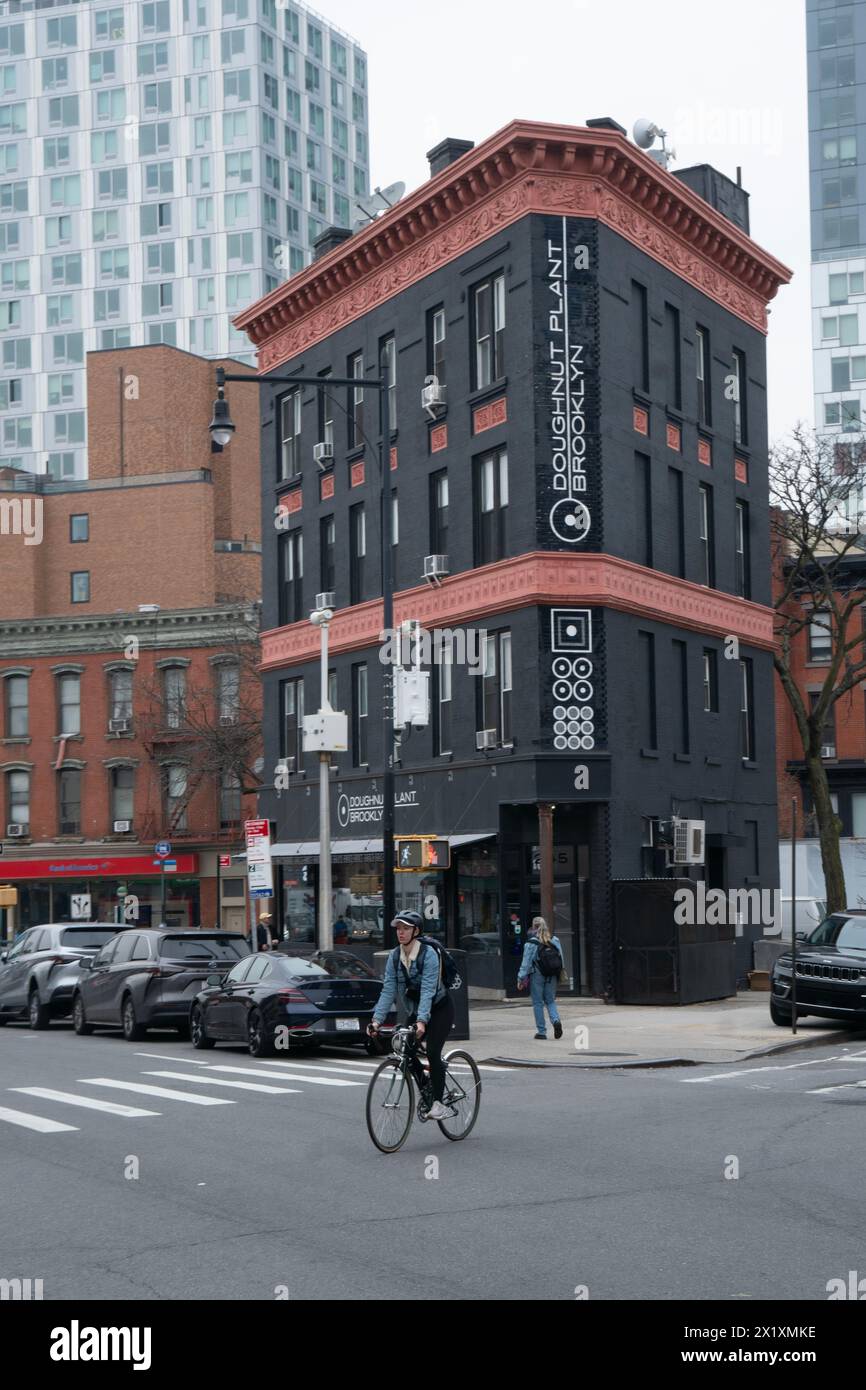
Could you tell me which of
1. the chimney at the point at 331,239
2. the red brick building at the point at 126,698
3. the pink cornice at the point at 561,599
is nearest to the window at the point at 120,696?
the red brick building at the point at 126,698

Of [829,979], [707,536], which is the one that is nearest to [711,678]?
[707,536]

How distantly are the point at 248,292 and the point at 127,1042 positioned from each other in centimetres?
Result: 7778

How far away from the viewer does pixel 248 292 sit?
96.9 m

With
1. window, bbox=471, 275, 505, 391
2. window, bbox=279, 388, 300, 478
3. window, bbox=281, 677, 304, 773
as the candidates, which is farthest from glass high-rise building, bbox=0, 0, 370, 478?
window, bbox=471, 275, 505, 391

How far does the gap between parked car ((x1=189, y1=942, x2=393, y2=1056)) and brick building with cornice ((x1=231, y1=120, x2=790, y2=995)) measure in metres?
10.4

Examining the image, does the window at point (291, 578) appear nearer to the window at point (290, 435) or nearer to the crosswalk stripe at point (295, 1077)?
the window at point (290, 435)

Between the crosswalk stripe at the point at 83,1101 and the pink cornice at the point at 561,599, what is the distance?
16.1 metres

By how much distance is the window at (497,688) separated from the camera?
1270 inches

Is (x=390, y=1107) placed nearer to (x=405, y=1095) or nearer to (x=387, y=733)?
(x=405, y=1095)

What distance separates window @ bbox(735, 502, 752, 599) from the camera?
125ft

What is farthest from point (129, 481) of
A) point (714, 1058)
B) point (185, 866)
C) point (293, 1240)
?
point (293, 1240)

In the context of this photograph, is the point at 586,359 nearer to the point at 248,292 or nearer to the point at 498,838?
the point at 498,838

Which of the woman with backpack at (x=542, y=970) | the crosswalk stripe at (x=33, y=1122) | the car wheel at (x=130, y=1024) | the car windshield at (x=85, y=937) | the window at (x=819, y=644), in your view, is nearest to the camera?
the crosswalk stripe at (x=33, y=1122)

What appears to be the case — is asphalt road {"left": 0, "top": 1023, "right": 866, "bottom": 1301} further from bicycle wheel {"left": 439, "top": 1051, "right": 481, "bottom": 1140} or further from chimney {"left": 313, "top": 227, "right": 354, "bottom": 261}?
chimney {"left": 313, "top": 227, "right": 354, "bottom": 261}
